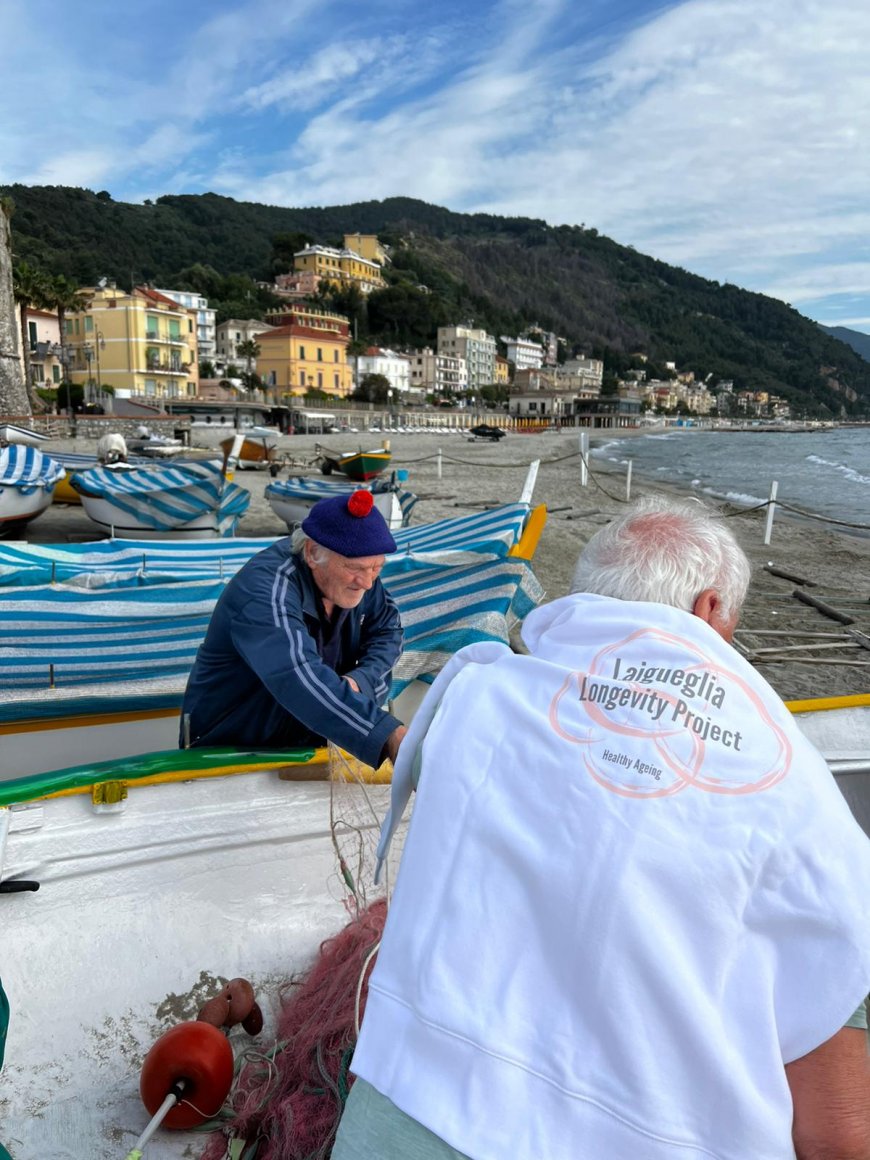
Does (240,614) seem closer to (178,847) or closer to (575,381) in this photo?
(178,847)

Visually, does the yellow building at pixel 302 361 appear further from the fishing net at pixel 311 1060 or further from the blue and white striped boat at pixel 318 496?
the fishing net at pixel 311 1060

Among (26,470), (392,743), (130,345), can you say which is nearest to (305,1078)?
(392,743)

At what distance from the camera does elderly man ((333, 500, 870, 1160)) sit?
891 millimetres

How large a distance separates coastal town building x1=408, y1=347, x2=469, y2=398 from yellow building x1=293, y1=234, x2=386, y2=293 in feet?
56.5

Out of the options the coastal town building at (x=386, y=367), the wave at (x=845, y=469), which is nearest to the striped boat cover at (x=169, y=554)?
the wave at (x=845, y=469)

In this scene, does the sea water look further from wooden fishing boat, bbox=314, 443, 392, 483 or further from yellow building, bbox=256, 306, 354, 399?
Result: yellow building, bbox=256, 306, 354, 399

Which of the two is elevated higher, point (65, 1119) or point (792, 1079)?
point (792, 1079)

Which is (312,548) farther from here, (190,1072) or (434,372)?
(434,372)

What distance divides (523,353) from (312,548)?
494 ft

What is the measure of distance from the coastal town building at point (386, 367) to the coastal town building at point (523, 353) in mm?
50044

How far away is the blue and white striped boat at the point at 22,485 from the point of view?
10.9m

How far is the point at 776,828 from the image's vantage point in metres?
0.91

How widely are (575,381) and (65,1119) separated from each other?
148533mm

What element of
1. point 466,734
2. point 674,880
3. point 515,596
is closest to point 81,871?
point 466,734
